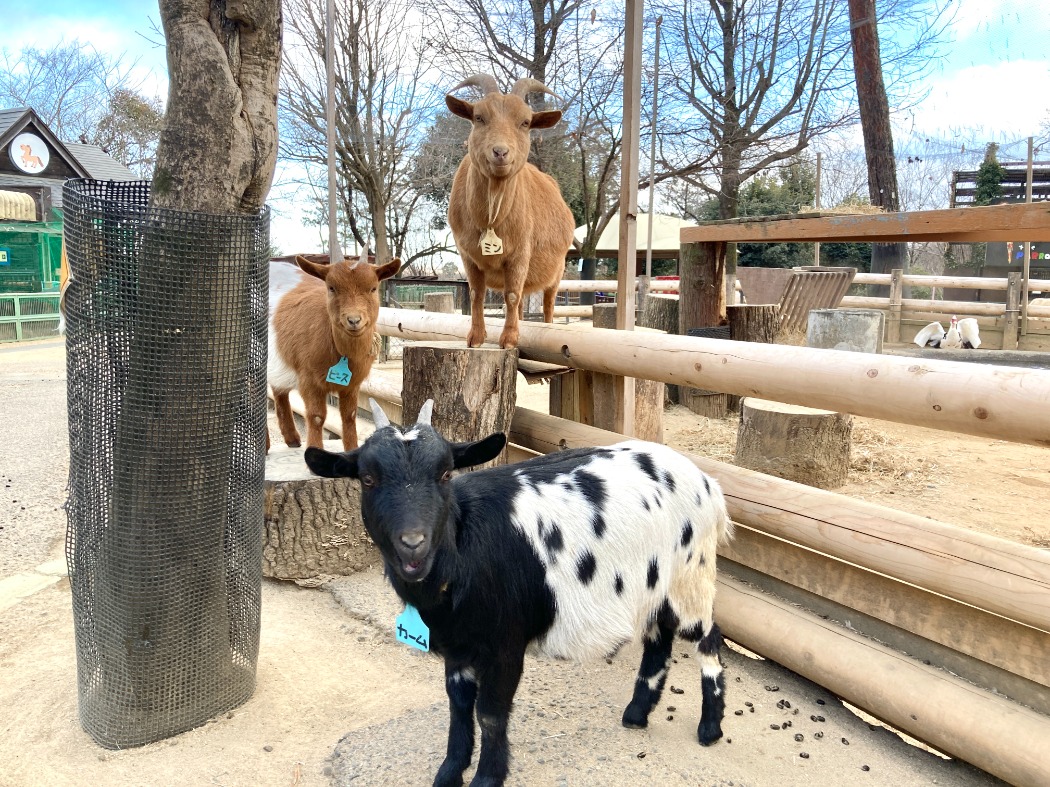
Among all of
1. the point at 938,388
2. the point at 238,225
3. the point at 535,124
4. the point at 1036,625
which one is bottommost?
the point at 1036,625

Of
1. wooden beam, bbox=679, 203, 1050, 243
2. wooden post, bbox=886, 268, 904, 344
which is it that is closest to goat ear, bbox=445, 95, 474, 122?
wooden beam, bbox=679, 203, 1050, 243

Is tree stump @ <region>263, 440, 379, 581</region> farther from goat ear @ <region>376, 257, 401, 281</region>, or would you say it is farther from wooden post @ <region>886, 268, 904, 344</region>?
wooden post @ <region>886, 268, 904, 344</region>

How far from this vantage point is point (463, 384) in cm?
432

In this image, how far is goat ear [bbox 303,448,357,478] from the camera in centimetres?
244

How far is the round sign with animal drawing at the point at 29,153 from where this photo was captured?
894 inches

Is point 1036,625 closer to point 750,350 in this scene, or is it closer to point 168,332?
point 750,350

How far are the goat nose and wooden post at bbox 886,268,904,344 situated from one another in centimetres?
1464

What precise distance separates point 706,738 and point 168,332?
2.62 metres

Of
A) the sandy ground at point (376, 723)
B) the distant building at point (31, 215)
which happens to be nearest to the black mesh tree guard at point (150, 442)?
the sandy ground at point (376, 723)

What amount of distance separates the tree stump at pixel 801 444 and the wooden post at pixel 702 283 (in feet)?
8.12

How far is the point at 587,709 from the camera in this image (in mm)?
3369

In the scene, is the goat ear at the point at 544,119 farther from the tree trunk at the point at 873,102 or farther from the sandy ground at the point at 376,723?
the tree trunk at the point at 873,102

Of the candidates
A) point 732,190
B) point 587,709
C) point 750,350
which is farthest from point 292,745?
point 732,190

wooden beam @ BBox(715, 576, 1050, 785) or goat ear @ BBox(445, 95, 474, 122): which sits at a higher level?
goat ear @ BBox(445, 95, 474, 122)
